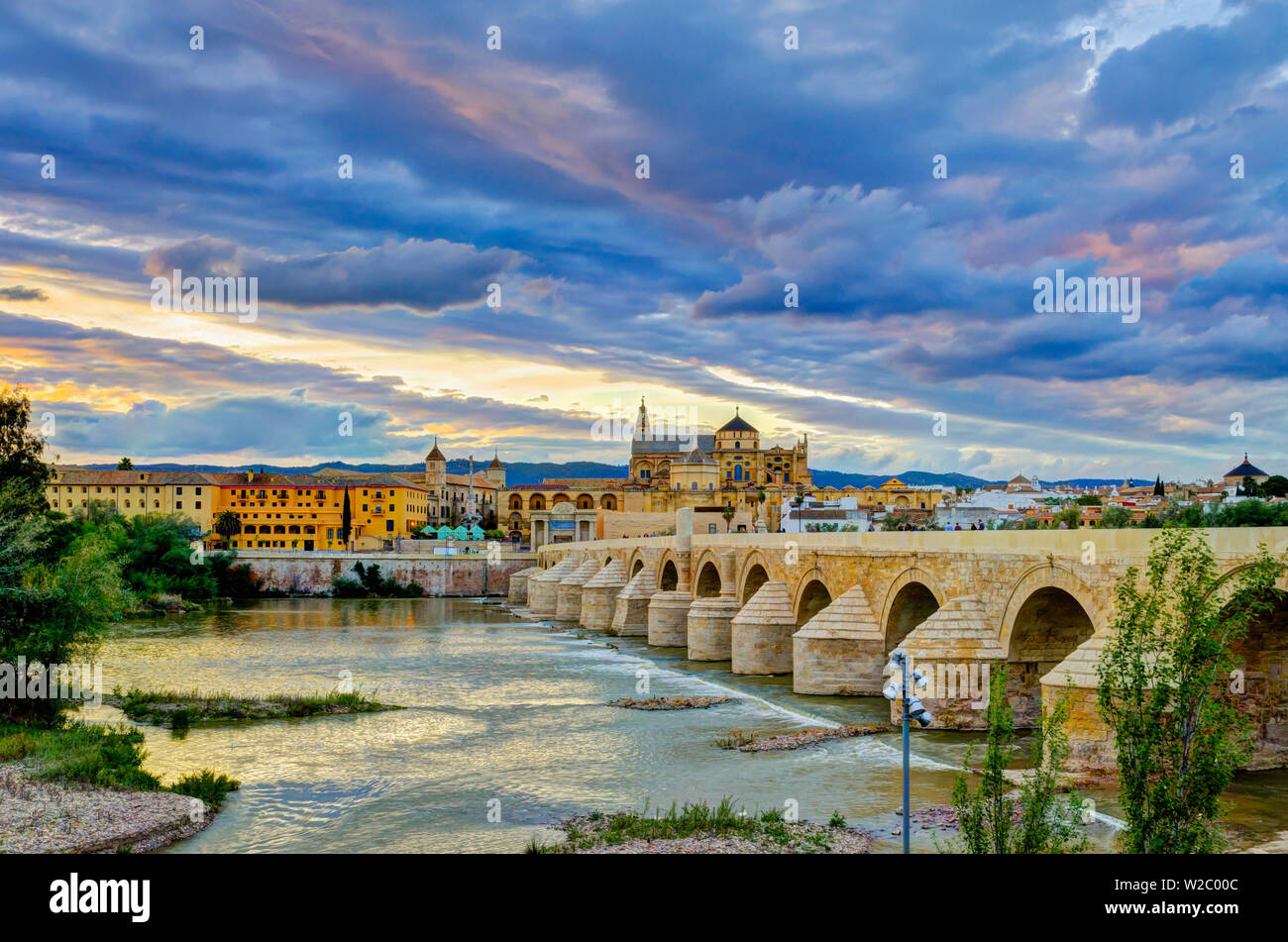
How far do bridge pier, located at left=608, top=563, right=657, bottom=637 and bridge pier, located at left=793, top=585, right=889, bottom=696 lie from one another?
767 inches

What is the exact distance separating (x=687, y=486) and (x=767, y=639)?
276ft

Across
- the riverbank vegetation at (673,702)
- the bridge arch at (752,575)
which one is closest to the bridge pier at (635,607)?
the bridge arch at (752,575)

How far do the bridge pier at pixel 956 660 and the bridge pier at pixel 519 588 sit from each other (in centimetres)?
4891

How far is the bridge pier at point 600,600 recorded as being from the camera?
46062mm

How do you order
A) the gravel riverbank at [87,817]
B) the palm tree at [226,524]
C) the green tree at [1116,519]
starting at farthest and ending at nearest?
1. the palm tree at [226,524]
2. the green tree at [1116,519]
3. the gravel riverbank at [87,817]

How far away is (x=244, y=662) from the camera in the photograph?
30.3 metres

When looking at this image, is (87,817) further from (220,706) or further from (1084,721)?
(1084,721)

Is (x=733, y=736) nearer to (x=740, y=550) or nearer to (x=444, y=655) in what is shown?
(x=740, y=550)

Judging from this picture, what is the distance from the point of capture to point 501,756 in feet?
57.0

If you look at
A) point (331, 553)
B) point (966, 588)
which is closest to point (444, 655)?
point (966, 588)

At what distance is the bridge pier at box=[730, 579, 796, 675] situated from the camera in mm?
27078

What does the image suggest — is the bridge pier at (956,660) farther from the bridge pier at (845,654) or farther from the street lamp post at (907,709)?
the street lamp post at (907,709)

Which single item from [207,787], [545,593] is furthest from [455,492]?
[207,787]
